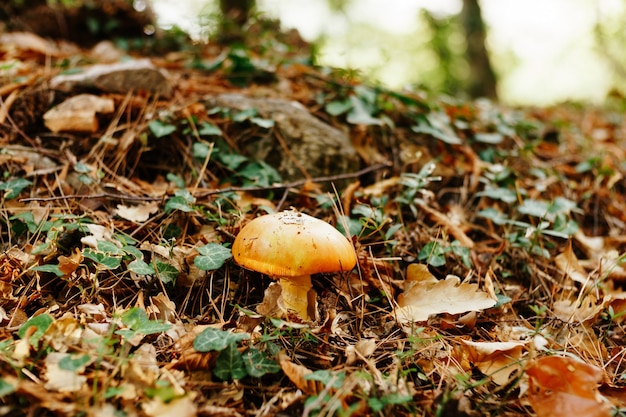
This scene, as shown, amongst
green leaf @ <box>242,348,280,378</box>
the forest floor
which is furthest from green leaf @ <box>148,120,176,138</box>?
green leaf @ <box>242,348,280,378</box>

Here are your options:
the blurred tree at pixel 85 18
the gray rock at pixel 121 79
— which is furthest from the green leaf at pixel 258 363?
the blurred tree at pixel 85 18

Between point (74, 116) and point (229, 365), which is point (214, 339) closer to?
point (229, 365)

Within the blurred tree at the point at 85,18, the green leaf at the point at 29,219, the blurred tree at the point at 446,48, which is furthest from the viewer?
the blurred tree at the point at 446,48

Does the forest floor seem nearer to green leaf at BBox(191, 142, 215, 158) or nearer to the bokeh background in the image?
green leaf at BBox(191, 142, 215, 158)

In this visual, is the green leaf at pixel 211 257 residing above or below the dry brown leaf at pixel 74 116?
below

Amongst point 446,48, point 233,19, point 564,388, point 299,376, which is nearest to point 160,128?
point 299,376

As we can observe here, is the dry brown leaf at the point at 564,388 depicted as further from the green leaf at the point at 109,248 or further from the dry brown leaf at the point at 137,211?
the dry brown leaf at the point at 137,211
